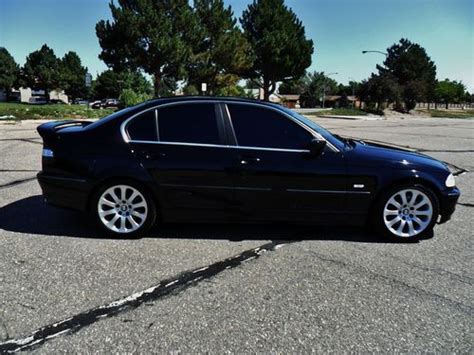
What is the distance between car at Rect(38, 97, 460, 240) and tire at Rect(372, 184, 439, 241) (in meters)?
0.01

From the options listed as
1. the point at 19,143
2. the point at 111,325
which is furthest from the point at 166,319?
the point at 19,143

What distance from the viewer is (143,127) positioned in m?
4.39

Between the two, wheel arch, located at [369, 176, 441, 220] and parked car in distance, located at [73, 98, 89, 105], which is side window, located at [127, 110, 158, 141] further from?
parked car in distance, located at [73, 98, 89, 105]

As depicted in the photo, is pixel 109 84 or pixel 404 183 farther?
pixel 109 84

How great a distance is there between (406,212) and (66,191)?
12.2ft

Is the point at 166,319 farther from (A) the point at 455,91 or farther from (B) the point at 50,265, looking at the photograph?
(A) the point at 455,91

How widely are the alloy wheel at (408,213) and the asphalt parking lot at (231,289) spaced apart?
188 millimetres

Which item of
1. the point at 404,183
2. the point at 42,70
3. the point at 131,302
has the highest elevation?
the point at 42,70

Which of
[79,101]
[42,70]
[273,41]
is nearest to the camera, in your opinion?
[273,41]

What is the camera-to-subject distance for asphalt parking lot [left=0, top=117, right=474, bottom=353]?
2623mm

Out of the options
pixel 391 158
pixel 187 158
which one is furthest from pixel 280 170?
pixel 391 158

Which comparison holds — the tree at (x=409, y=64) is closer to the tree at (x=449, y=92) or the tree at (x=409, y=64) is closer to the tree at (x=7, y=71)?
the tree at (x=449, y=92)

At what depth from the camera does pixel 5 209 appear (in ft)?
17.6

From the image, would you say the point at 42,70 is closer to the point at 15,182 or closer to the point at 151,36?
the point at 151,36
